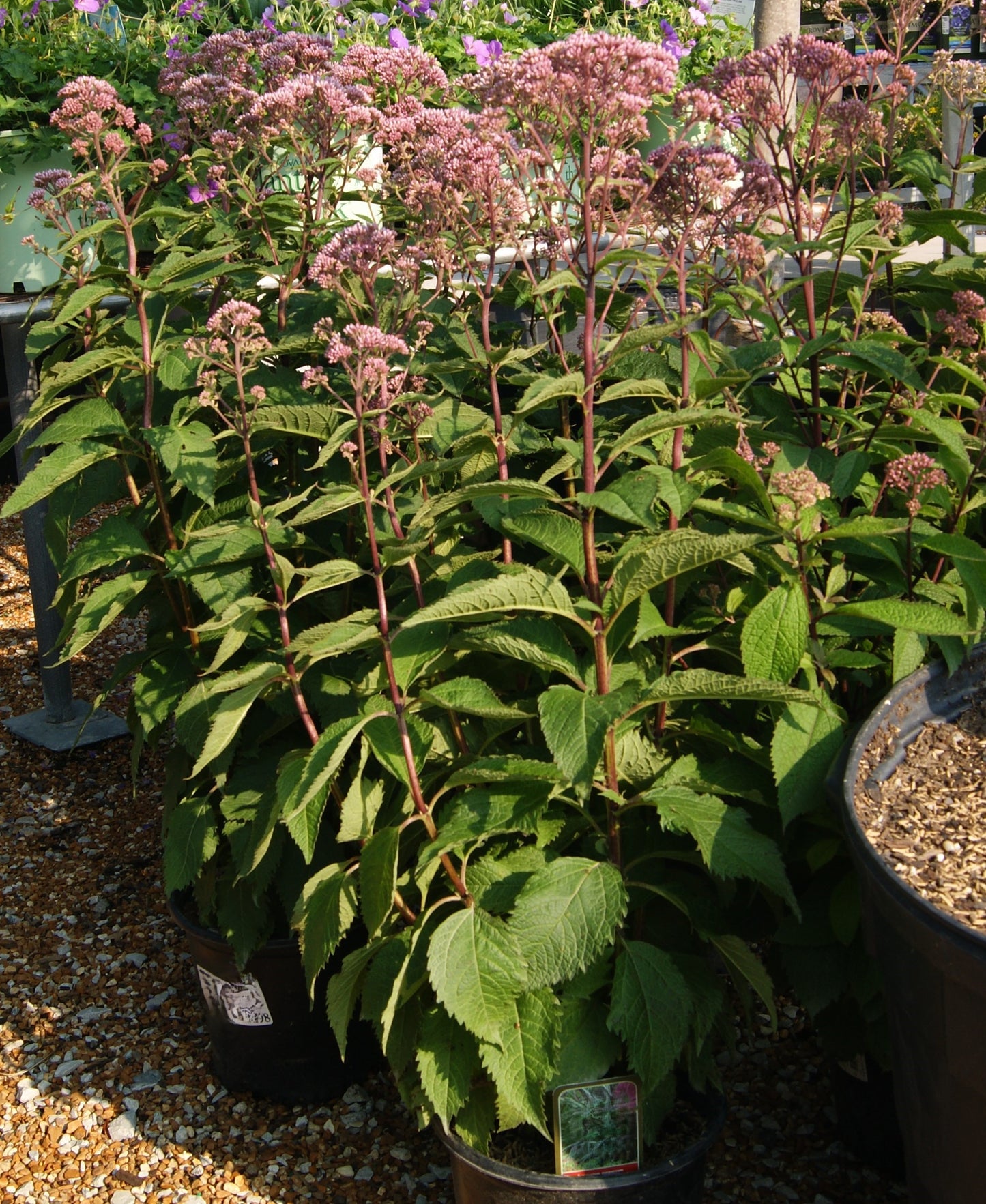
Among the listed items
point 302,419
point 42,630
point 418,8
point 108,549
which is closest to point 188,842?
point 108,549

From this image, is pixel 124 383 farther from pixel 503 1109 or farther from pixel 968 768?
pixel 968 768

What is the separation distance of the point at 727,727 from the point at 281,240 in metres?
1.20

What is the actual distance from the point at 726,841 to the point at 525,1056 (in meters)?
0.36

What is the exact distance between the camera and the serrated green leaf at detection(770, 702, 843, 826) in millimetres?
1553

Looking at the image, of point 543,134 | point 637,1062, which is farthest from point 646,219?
point 637,1062

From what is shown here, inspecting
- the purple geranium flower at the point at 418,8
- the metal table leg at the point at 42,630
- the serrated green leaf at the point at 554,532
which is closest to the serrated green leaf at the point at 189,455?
the serrated green leaf at the point at 554,532

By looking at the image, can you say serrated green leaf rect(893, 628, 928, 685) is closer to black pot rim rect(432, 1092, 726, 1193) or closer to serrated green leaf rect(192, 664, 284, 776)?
black pot rim rect(432, 1092, 726, 1193)

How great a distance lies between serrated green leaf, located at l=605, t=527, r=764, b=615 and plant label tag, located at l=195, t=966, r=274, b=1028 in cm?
103

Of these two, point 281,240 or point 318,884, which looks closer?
point 318,884

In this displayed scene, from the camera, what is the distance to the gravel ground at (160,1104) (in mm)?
2051

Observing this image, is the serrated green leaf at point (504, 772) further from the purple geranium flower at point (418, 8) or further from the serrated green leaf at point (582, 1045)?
the purple geranium flower at point (418, 8)

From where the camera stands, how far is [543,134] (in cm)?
204

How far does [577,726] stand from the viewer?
4.94ft

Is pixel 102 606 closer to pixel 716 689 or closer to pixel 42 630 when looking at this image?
pixel 716 689
